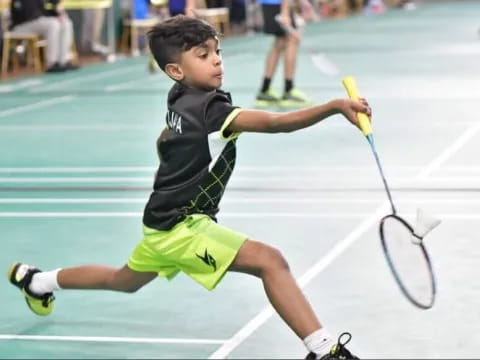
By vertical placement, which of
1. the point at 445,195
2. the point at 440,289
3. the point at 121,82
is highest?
the point at 440,289

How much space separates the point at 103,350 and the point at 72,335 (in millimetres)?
272

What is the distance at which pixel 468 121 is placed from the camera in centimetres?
1133

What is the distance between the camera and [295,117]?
436cm

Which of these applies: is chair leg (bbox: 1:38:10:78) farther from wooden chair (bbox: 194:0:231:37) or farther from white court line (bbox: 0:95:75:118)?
wooden chair (bbox: 194:0:231:37)

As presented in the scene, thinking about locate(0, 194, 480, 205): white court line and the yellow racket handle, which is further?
locate(0, 194, 480, 205): white court line

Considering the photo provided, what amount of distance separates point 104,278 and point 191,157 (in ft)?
2.39

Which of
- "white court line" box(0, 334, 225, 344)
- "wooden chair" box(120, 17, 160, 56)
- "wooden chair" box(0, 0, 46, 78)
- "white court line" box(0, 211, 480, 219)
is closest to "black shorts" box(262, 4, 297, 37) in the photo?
"wooden chair" box(0, 0, 46, 78)

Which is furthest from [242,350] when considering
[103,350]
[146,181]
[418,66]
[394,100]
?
[418,66]

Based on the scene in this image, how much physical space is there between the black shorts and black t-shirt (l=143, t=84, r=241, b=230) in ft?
26.3

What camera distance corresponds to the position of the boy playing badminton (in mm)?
4480

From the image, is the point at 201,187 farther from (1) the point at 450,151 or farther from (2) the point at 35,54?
(2) the point at 35,54

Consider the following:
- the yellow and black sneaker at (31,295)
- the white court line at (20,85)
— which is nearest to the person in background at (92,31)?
the white court line at (20,85)

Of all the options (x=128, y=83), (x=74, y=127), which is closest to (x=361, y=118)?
(x=74, y=127)

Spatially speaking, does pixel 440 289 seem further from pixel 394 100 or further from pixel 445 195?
pixel 394 100
